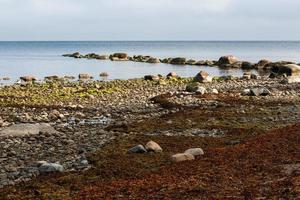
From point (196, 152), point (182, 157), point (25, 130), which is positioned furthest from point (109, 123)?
point (182, 157)

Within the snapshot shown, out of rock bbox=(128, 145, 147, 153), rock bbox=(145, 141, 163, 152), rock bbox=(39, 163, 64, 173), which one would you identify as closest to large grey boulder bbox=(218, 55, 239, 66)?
rock bbox=(145, 141, 163, 152)

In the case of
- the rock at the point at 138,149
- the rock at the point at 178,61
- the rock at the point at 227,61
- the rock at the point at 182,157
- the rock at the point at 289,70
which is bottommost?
the rock at the point at 178,61

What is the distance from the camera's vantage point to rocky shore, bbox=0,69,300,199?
1560 centimetres

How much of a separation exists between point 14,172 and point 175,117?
36.3ft

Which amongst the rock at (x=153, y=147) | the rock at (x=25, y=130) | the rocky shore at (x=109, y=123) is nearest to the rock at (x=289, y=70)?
the rocky shore at (x=109, y=123)

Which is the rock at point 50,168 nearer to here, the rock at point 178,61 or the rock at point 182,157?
the rock at point 182,157

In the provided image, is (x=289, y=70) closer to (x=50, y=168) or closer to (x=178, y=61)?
(x=178, y=61)

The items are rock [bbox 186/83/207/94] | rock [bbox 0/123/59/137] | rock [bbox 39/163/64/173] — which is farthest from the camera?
rock [bbox 186/83/207/94]

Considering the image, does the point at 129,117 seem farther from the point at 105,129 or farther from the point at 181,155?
the point at 181,155

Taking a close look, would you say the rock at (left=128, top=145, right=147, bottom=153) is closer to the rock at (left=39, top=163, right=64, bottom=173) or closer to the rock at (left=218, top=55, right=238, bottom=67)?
the rock at (left=39, top=163, right=64, bottom=173)

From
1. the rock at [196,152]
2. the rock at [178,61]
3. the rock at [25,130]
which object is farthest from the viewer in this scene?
the rock at [178,61]

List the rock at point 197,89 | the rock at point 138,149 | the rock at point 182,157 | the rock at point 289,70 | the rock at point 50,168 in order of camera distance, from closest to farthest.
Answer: the rock at point 50,168
the rock at point 182,157
the rock at point 138,149
the rock at point 197,89
the rock at point 289,70

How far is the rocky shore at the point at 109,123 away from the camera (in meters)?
15.6

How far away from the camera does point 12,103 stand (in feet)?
107
